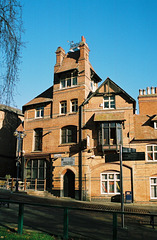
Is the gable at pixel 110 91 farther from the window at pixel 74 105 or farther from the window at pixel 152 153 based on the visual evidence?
the window at pixel 152 153

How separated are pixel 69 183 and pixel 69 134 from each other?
16.6 feet

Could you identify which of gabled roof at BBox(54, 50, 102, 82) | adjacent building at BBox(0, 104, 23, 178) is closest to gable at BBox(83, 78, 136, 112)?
gabled roof at BBox(54, 50, 102, 82)

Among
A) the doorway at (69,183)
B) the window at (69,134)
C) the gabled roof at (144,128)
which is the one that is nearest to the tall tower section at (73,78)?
the window at (69,134)

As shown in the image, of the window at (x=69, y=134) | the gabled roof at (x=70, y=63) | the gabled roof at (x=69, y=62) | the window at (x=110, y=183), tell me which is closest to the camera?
the window at (x=110, y=183)

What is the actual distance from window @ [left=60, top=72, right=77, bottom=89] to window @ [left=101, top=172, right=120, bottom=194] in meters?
10.6

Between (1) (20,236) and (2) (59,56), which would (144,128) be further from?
(1) (20,236)

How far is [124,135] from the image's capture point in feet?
79.2

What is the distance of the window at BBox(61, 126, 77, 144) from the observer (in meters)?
26.3

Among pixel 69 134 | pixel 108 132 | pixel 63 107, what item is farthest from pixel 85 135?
pixel 63 107

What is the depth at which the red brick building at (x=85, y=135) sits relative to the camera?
76.9 feet

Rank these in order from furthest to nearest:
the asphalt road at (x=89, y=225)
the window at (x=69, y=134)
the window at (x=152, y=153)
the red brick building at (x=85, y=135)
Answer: the window at (x=69, y=134), the red brick building at (x=85, y=135), the window at (x=152, y=153), the asphalt road at (x=89, y=225)

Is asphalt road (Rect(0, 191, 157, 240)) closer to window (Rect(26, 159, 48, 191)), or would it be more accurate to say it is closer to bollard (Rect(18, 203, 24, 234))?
bollard (Rect(18, 203, 24, 234))

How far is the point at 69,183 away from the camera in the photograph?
25672mm

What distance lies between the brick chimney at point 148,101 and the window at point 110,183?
8.21 m
